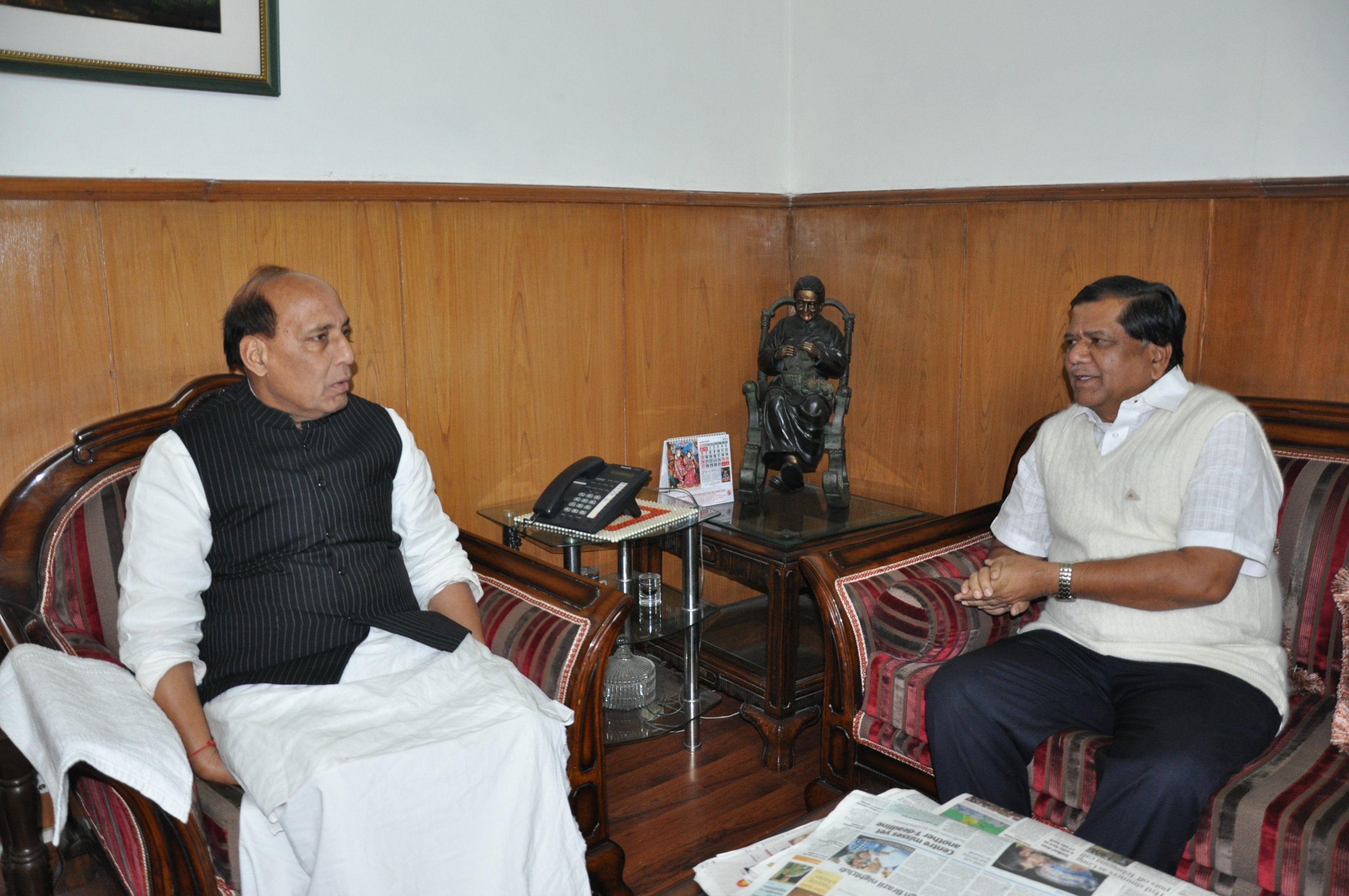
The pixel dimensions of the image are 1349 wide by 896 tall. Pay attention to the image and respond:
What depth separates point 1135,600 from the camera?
6.28 feet

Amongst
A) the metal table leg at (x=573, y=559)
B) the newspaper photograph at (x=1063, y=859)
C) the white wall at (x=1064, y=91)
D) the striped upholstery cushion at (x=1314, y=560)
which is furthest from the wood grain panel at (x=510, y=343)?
the striped upholstery cushion at (x=1314, y=560)

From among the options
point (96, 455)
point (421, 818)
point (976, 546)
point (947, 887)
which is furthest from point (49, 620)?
point (976, 546)

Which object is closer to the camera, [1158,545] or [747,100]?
[1158,545]

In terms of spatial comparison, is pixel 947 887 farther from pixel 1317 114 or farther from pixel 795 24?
pixel 795 24

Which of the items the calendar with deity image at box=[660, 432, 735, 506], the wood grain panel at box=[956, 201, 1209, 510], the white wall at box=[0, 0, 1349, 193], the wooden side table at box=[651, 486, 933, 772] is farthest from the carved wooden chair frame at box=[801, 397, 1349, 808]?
the calendar with deity image at box=[660, 432, 735, 506]

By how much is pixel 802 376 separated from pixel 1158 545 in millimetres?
1136

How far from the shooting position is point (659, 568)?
10.3ft

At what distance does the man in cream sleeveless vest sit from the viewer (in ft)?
5.71

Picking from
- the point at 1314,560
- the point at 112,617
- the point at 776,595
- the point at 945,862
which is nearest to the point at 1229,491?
the point at 1314,560

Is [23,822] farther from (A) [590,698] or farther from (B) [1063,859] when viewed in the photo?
(B) [1063,859]

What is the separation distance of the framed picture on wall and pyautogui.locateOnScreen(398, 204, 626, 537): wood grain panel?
494mm

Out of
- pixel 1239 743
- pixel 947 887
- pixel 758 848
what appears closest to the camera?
pixel 947 887

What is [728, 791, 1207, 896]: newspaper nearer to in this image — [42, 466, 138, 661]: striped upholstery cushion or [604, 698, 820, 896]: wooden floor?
[604, 698, 820, 896]: wooden floor

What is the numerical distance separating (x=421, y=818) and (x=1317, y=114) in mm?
2295
